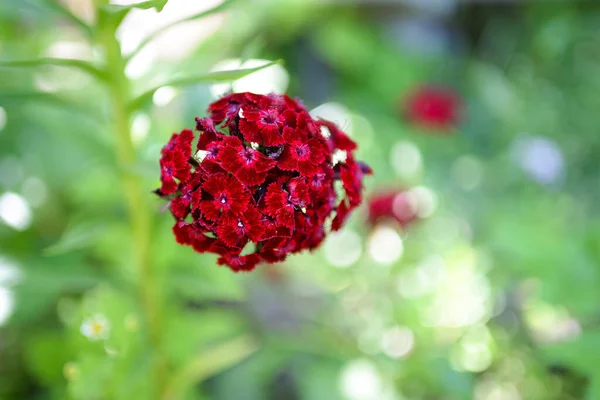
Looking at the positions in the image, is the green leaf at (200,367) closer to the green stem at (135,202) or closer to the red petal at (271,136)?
the green stem at (135,202)

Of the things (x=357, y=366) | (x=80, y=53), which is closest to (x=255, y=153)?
(x=357, y=366)

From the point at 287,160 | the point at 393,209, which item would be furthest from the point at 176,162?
the point at 393,209

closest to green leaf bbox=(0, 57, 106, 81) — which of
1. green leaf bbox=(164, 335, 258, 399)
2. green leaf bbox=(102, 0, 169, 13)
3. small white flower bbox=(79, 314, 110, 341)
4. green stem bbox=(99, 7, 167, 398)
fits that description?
green stem bbox=(99, 7, 167, 398)

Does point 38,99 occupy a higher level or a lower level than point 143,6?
lower

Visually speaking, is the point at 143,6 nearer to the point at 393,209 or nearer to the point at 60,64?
the point at 60,64

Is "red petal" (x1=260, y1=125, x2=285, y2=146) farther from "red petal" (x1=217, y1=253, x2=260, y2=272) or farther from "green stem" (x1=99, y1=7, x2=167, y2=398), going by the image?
"green stem" (x1=99, y1=7, x2=167, y2=398)

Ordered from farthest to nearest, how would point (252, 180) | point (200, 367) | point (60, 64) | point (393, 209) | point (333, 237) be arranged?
point (333, 237) → point (393, 209) → point (200, 367) → point (60, 64) → point (252, 180)

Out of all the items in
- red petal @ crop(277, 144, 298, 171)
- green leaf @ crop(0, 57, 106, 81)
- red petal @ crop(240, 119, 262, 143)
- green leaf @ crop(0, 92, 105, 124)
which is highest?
red petal @ crop(240, 119, 262, 143)

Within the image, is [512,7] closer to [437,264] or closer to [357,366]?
[437,264]
